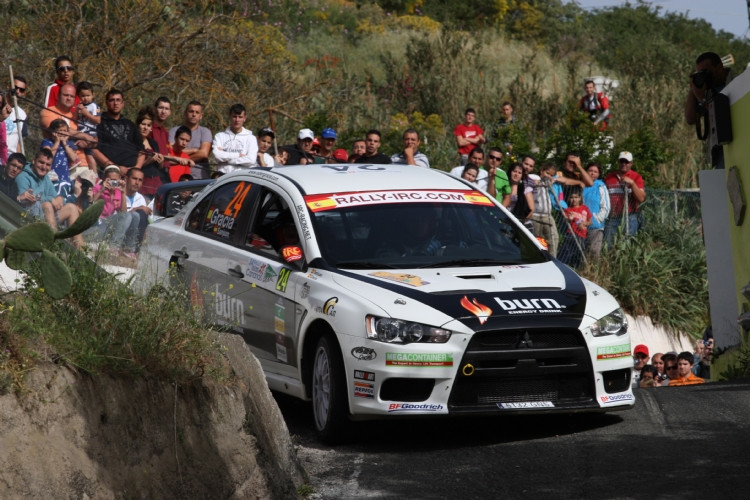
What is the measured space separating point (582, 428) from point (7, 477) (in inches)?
184

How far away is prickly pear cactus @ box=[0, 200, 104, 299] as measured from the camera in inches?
212

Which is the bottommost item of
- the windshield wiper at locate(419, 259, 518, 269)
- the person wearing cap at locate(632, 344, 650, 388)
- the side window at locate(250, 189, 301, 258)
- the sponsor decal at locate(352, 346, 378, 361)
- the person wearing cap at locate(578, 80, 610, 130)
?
the person wearing cap at locate(632, 344, 650, 388)

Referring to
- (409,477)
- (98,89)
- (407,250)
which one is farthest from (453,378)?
(98,89)

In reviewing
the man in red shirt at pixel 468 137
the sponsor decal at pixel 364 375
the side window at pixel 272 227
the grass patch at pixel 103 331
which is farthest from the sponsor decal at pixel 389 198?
the man in red shirt at pixel 468 137

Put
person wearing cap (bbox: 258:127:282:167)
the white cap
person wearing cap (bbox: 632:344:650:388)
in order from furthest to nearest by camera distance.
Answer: the white cap → person wearing cap (bbox: 632:344:650:388) → person wearing cap (bbox: 258:127:282:167)

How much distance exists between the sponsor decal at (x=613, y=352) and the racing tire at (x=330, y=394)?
65.8 inches

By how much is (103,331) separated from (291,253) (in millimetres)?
2896

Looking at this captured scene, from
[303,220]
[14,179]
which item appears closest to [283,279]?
[303,220]

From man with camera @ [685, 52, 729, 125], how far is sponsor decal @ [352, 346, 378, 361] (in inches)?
282

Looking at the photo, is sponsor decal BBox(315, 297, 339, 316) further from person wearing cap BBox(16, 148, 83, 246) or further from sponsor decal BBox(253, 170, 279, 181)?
person wearing cap BBox(16, 148, 83, 246)

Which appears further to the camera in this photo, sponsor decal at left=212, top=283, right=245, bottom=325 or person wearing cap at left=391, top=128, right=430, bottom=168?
person wearing cap at left=391, top=128, right=430, bottom=168

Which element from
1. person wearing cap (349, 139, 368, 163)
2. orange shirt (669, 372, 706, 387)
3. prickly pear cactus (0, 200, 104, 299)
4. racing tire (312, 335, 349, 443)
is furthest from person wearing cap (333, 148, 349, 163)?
prickly pear cactus (0, 200, 104, 299)

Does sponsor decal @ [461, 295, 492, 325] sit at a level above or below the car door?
below

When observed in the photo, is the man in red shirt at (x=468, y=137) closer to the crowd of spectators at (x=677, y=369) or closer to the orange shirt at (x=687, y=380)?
the crowd of spectators at (x=677, y=369)
